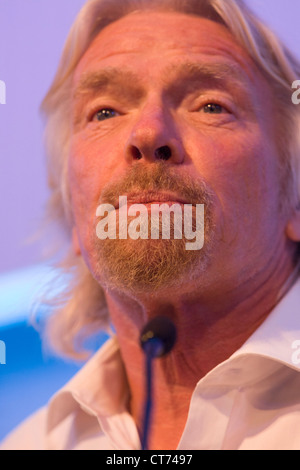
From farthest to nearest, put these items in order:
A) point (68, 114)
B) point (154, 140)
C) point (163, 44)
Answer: point (68, 114) → point (163, 44) → point (154, 140)

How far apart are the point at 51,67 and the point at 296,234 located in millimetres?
675

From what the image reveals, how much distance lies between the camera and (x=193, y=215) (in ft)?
2.93

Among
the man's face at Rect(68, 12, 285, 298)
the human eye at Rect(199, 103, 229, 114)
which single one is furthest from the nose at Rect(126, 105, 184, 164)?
the human eye at Rect(199, 103, 229, 114)

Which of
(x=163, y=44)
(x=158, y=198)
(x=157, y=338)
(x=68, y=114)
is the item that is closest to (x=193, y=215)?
(x=158, y=198)

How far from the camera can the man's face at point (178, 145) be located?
35.2 inches

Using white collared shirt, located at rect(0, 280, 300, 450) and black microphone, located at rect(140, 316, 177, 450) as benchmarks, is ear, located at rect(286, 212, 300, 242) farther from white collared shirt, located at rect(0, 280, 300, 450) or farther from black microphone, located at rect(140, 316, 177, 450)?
black microphone, located at rect(140, 316, 177, 450)

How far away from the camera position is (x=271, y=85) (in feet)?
3.59

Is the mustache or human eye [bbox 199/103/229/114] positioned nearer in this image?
the mustache

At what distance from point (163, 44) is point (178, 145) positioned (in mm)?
224

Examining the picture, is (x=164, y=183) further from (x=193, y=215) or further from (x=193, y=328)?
(x=193, y=328)

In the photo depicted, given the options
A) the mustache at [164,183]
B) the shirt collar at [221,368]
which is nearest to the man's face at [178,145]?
the mustache at [164,183]

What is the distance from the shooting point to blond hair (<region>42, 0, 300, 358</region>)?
108 centimetres
